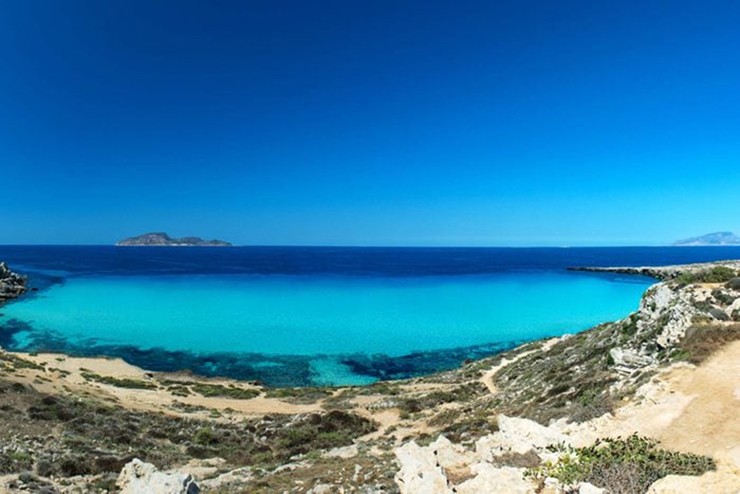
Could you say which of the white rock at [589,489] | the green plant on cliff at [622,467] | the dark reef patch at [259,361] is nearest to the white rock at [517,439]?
the green plant on cliff at [622,467]

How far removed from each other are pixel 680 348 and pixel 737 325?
9.41 feet

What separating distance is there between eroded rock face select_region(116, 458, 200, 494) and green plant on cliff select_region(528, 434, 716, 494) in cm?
962

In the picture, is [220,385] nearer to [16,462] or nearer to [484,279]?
[16,462]

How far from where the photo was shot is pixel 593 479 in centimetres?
Answer: 995

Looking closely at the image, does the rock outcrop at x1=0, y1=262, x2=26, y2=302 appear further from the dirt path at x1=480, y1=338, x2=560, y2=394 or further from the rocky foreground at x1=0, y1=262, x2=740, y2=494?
the dirt path at x1=480, y1=338, x2=560, y2=394

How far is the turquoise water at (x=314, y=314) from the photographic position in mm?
56188

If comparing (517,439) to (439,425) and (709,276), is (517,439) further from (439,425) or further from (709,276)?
(709,276)

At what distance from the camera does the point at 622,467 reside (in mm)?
10258

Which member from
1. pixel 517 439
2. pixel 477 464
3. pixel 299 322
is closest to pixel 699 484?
pixel 477 464

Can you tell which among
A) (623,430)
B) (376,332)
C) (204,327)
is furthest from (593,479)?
(204,327)

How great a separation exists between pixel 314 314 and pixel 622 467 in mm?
67055

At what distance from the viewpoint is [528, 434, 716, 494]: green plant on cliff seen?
9758 millimetres

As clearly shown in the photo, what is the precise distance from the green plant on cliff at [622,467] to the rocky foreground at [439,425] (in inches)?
1.8

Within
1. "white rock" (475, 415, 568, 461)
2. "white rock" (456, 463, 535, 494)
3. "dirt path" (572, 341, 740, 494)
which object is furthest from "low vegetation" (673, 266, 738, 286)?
"white rock" (456, 463, 535, 494)
